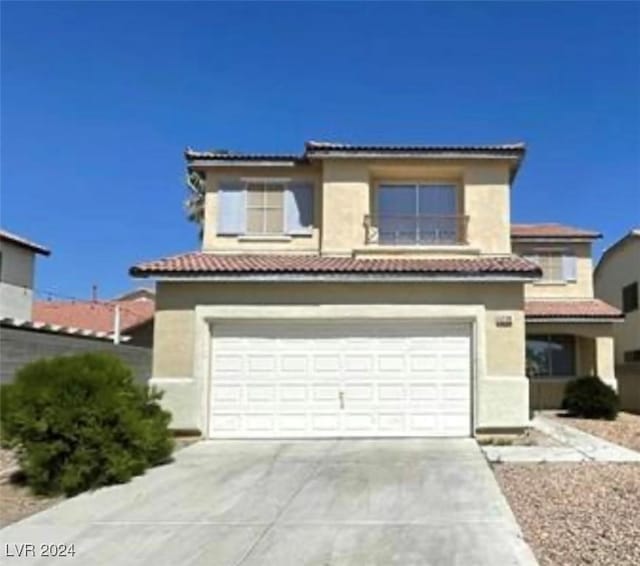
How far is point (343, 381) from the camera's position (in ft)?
53.7

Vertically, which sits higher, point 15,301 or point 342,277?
point 15,301

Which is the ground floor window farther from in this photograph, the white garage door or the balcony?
the white garage door

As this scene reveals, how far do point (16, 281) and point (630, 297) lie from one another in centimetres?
2371

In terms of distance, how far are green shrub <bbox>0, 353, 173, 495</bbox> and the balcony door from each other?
33.6ft

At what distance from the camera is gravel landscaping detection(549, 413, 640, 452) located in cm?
1744

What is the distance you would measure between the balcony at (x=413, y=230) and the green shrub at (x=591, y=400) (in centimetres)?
698

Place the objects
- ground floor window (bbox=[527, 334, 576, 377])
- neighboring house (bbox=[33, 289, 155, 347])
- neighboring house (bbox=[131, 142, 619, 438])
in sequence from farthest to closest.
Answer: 1. neighboring house (bbox=[33, 289, 155, 347])
2. ground floor window (bbox=[527, 334, 576, 377])
3. neighboring house (bbox=[131, 142, 619, 438])

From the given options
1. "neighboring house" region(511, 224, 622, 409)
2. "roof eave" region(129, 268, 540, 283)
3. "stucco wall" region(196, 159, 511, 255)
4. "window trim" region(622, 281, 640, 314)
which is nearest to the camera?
"roof eave" region(129, 268, 540, 283)

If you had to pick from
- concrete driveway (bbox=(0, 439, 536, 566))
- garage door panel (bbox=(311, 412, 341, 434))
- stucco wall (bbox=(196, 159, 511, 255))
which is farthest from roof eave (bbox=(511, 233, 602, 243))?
concrete driveway (bbox=(0, 439, 536, 566))

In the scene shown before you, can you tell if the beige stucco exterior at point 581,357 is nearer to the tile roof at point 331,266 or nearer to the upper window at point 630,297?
the upper window at point 630,297

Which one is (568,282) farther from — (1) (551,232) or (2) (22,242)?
(2) (22,242)

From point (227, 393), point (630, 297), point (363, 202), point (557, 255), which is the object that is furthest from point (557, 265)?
point (227, 393)

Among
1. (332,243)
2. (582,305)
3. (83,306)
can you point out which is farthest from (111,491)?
(83,306)

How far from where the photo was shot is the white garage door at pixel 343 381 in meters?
16.2
